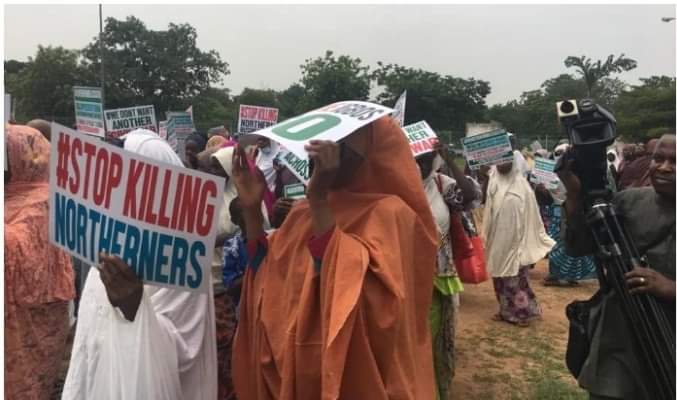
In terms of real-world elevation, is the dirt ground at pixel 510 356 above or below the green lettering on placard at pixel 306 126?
below

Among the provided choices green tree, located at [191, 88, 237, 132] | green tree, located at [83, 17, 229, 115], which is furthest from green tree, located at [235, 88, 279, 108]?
green tree, located at [83, 17, 229, 115]

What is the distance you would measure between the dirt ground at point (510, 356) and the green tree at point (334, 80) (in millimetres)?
29015

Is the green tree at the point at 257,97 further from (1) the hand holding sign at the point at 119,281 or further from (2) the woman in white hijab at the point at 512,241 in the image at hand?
(1) the hand holding sign at the point at 119,281

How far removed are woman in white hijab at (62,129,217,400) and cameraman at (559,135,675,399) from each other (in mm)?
1476

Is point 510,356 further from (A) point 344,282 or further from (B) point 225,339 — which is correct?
(A) point 344,282

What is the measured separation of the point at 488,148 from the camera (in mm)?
5465

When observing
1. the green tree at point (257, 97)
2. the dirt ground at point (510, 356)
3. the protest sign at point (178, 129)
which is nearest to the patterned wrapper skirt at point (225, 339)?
the dirt ground at point (510, 356)

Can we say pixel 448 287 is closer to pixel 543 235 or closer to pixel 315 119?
pixel 315 119

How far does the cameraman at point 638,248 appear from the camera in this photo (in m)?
A: 2.21

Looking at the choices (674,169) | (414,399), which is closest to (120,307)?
(414,399)

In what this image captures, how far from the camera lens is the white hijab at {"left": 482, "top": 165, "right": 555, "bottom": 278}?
610 cm

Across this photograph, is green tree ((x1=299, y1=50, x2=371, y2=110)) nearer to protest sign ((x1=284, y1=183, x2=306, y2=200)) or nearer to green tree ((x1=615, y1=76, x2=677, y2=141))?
green tree ((x1=615, y1=76, x2=677, y2=141))

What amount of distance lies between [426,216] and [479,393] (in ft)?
9.09

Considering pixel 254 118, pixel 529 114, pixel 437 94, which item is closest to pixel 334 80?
pixel 437 94
